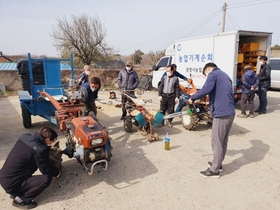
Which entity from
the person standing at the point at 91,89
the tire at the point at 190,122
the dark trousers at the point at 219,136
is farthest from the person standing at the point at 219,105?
the tire at the point at 190,122

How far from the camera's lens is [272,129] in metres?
5.61

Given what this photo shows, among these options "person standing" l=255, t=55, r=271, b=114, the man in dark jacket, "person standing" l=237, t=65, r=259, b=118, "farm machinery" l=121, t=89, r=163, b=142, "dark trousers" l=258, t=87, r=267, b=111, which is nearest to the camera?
the man in dark jacket

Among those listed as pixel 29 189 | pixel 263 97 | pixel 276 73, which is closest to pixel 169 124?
pixel 263 97

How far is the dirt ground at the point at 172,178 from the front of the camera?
2.76 m

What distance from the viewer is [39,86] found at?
5.68 m

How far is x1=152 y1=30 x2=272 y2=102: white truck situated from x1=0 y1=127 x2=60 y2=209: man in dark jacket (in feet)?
19.7

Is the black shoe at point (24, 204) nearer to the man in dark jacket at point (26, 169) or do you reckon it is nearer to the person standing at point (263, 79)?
the man in dark jacket at point (26, 169)

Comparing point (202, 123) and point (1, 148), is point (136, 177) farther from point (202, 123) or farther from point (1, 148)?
point (202, 123)

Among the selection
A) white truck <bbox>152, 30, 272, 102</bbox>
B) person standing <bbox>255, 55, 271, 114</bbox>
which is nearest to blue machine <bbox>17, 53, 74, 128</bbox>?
white truck <bbox>152, 30, 272, 102</bbox>

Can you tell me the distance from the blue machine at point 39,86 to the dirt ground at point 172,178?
28.8 inches

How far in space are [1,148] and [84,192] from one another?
262 cm

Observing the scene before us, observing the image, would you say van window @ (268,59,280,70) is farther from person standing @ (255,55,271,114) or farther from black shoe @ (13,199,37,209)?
black shoe @ (13,199,37,209)

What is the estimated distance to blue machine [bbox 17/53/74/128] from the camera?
17.7 ft

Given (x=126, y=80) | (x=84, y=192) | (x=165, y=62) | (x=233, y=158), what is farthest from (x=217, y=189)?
(x=165, y=62)
